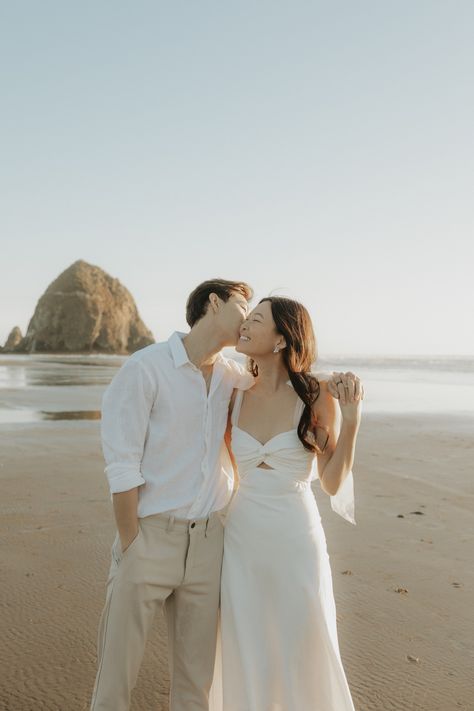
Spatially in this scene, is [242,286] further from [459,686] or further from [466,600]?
[466,600]

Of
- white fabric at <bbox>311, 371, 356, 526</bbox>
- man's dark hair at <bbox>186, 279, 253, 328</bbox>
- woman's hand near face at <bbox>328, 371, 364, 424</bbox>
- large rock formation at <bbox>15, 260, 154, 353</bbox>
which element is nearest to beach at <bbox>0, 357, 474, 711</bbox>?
white fabric at <bbox>311, 371, 356, 526</bbox>

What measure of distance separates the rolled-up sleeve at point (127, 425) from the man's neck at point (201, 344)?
0.26 meters

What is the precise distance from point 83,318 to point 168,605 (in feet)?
318

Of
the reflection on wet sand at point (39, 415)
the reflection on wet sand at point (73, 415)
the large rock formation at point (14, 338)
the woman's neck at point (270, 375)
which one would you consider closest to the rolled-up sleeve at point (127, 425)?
the woman's neck at point (270, 375)

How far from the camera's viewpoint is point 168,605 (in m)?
2.80

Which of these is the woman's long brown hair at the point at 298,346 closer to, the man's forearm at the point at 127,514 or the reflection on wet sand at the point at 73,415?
the man's forearm at the point at 127,514

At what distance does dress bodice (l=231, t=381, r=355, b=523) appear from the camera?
2891 millimetres

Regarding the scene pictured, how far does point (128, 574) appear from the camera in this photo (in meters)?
2.56

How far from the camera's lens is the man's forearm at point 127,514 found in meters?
2.55

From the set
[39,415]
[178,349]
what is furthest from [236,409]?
[39,415]

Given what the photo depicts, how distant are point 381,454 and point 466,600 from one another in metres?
5.54

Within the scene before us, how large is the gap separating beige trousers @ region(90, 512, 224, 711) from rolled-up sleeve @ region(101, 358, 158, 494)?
225 millimetres

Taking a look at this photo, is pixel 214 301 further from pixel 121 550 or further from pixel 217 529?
pixel 121 550

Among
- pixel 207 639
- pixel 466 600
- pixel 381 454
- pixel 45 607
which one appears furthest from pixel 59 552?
pixel 381 454
